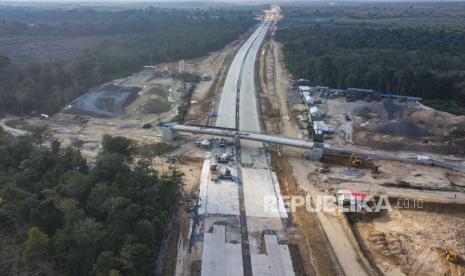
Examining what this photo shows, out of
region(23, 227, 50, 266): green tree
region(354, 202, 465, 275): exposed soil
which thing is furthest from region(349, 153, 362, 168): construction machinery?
region(23, 227, 50, 266): green tree

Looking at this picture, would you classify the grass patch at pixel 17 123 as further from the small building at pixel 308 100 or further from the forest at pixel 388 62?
the forest at pixel 388 62

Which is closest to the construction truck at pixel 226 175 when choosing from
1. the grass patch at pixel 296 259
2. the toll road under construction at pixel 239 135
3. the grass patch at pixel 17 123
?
the toll road under construction at pixel 239 135

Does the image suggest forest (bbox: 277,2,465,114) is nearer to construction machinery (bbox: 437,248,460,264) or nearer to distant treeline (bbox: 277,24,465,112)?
distant treeline (bbox: 277,24,465,112)

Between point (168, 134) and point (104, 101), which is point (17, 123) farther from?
point (168, 134)

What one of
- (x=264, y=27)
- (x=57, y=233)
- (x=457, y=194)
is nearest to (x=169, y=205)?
(x=57, y=233)

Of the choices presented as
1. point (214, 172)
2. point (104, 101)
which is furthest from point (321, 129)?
point (104, 101)

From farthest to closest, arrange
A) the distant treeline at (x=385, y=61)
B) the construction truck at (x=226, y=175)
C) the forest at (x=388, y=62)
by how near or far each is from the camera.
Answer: the distant treeline at (x=385, y=61)
the forest at (x=388, y=62)
the construction truck at (x=226, y=175)
